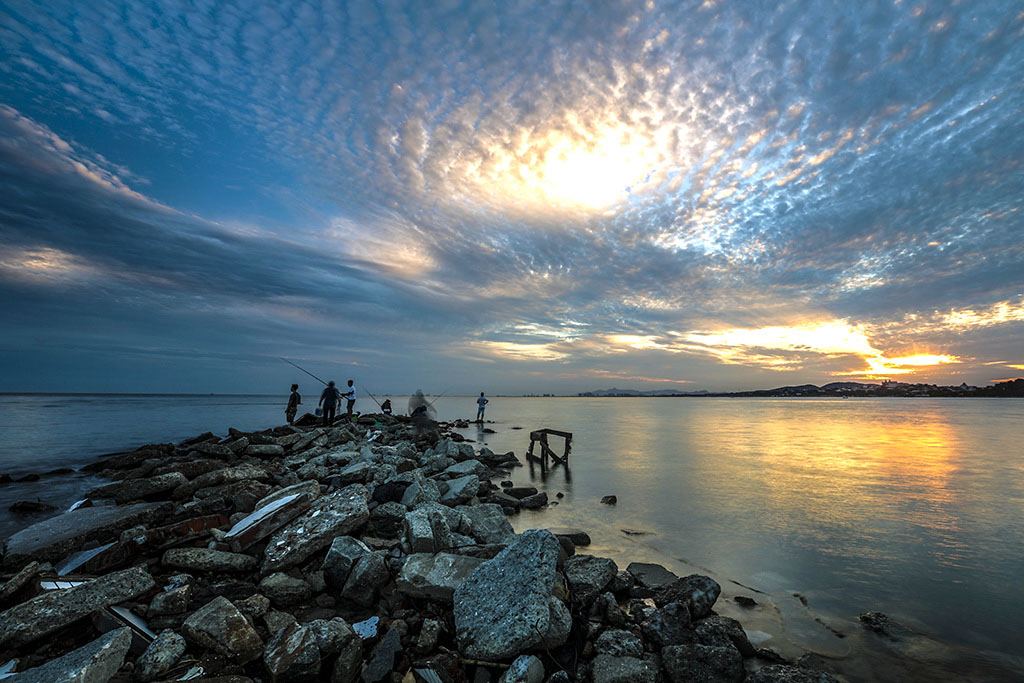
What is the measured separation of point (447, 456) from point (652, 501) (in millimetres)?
7925

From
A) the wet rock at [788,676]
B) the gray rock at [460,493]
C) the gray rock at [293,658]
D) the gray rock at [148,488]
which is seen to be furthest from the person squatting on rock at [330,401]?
the wet rock at [788,676]

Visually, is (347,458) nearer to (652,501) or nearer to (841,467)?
(652,501)

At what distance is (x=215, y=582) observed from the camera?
→ 5.61 m

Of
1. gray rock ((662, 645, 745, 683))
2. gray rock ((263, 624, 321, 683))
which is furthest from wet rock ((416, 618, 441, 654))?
gray rock ((662, 645, 745, 683))

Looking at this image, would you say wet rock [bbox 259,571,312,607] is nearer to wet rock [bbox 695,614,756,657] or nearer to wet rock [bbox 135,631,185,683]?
wet rock [bbox 135,631,185,683]

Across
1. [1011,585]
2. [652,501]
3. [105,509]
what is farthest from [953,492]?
[105,509]

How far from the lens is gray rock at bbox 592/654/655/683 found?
4340mm

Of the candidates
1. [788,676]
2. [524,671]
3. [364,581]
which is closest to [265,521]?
[364,581]

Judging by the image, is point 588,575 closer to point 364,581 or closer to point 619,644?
point 619,644

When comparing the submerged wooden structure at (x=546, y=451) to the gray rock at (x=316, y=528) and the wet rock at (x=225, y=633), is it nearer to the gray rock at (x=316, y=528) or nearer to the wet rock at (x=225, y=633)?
the gray rock at (x=316, y=528)

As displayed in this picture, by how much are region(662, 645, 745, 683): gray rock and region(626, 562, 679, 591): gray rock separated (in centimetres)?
230

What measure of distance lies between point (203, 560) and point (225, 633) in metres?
A: 2.08

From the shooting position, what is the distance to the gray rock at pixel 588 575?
6.02 m

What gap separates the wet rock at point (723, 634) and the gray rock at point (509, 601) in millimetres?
2136
